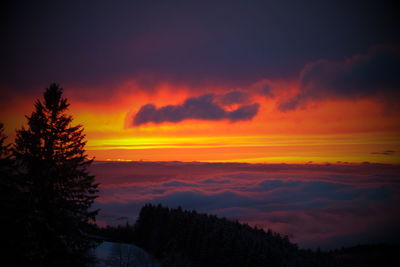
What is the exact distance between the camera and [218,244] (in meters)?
25.8

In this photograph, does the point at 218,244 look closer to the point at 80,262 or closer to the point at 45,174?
the point at 80,262

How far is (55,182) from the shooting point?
2028cm

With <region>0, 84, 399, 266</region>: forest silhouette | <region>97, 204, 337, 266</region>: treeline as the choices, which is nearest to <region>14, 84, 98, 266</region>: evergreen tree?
<region>0, 84, 399, 266</region>: forest silhouette

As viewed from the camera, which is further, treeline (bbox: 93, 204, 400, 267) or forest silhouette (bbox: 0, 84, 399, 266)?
treeline (bbox: 93, 204, 400, 267)

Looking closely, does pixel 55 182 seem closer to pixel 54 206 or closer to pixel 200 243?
pixel 54 206

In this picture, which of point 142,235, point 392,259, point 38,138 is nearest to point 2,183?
point 38,138

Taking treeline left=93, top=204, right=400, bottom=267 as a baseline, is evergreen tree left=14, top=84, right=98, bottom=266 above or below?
above

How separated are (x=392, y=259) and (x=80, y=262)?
100 meters

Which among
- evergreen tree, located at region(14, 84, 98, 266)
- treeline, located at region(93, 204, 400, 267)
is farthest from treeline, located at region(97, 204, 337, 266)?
evergreen tree, located at region(14, 84, 98, 266)

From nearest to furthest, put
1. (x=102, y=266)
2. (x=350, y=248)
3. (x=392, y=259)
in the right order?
1. (x=102, y=266)
2. (x=392, y=259)
3. (x=350, y=248)

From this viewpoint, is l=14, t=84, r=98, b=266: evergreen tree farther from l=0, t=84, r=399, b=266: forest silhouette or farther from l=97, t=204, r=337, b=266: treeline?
l=97, t=204, r=337, b=266: treeline

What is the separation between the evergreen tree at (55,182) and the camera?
62.4 feet

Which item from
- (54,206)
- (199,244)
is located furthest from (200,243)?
(54,206)

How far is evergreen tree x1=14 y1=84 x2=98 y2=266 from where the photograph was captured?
62.4 ft
